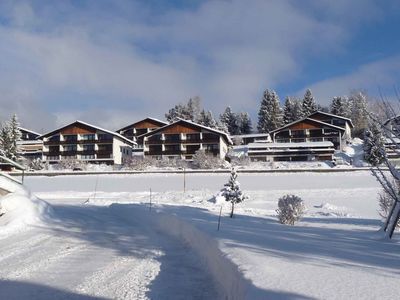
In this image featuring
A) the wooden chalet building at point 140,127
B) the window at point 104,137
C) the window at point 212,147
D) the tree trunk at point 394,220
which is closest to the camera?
the tree trunk at point 394,220

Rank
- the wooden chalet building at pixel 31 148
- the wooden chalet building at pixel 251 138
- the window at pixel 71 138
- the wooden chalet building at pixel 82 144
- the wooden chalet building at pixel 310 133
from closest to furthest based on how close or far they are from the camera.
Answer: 1. the wooden chalet building at pixel 82 144
2. the window at pixel 71 138
3. the wooden chalet building at pixel 310 133
4. the wooden chalet building at pixel 31 148
5. the wooden chalet building at pixel 251 138

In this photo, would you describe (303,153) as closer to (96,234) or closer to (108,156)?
(108,156)

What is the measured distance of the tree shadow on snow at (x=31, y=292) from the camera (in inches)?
253

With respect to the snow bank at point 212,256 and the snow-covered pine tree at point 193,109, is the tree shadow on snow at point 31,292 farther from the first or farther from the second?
the snow-covered pine tree at point 193,109

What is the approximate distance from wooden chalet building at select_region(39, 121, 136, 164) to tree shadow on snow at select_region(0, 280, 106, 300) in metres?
72.6

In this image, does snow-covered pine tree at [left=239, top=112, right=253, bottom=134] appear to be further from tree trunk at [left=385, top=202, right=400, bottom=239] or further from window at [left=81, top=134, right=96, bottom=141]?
tree trunk at [left=385, top=202, right=400, bottom=239]

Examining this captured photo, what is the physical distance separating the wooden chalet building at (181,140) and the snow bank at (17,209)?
61.0m

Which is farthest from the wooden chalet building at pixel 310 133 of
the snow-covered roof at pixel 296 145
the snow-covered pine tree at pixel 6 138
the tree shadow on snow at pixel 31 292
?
the tree shadow on snow at pixel 31 292

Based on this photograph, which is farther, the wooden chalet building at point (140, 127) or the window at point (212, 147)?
the wooden chalet building at point (140, 127)

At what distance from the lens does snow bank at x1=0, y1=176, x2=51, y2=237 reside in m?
14.6

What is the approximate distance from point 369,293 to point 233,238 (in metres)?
4.94

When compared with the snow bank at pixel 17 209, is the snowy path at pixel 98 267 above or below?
below

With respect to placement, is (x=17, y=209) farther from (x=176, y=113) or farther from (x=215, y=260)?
(x=176, y=113)

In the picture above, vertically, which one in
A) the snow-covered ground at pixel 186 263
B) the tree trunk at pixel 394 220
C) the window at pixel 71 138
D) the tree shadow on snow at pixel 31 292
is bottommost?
the tree shadow on snow at pixel 31 292
